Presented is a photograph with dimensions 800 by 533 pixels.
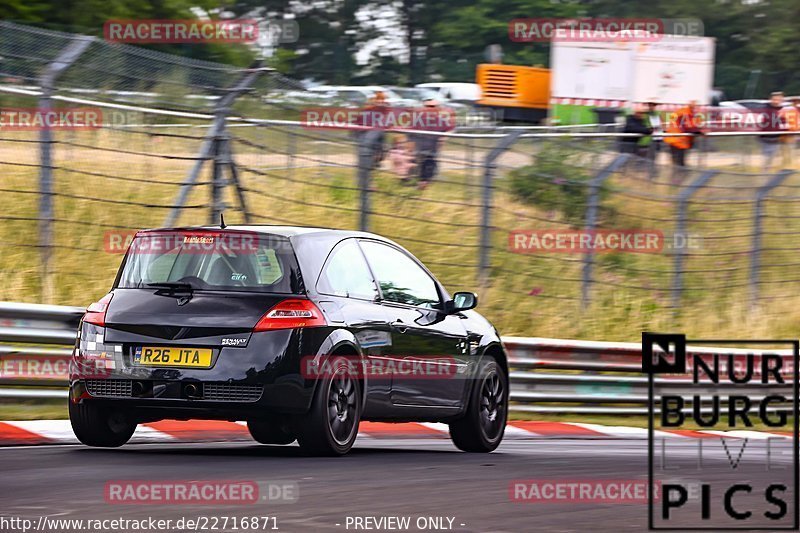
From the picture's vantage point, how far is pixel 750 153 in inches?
749

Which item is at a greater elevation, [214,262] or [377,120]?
[377,120]

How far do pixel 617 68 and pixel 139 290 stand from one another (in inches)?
1073

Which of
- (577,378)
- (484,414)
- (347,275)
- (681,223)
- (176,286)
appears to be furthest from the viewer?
(681,223)

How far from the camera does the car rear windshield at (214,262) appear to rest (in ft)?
29.8

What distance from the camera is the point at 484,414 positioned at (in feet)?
36.1

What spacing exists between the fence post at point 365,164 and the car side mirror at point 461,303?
512 cm

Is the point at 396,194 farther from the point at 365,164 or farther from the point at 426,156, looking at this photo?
the point at 365,164

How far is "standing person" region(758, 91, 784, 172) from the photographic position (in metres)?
18.9

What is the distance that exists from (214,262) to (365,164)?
641cm

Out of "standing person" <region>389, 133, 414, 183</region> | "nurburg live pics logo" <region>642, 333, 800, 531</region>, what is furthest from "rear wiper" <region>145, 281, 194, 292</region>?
"standing person" <region>389, 133, 414, 183</region>

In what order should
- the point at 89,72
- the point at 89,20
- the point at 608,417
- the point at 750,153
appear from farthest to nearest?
the point at 89,20 < the point at 750,153 < the point at 608,417 < the point at 89,72

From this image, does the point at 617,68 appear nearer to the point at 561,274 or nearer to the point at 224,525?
the point at 561,274

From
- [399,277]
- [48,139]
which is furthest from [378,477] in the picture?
[48,139]

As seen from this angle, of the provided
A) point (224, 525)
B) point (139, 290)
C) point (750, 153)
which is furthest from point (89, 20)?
point (224, 525)
